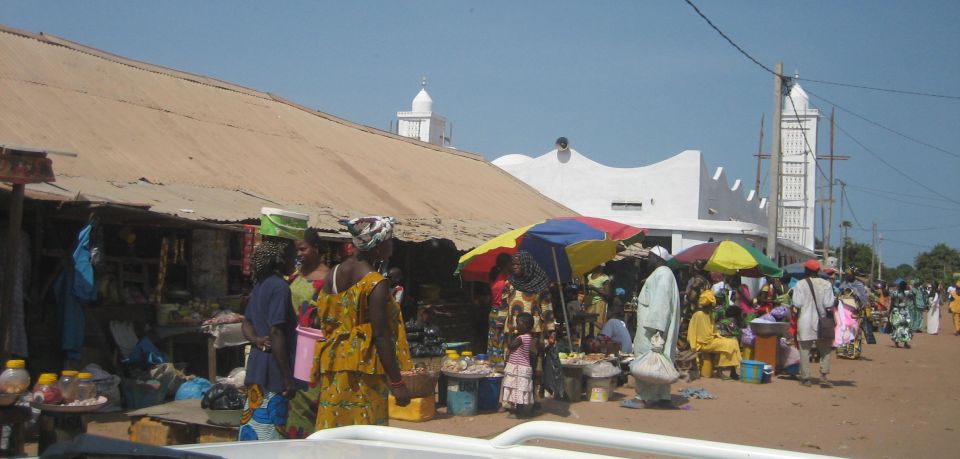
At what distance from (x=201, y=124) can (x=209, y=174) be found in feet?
6.99

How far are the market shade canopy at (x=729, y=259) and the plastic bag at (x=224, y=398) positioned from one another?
10.2 metres

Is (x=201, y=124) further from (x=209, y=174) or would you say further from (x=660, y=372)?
(x=660, y=372)

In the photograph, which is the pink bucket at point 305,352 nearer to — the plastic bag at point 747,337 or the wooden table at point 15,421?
the wooden table at point 15,421

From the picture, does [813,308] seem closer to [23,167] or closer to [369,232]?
[369,232]

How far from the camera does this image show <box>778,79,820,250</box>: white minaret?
116 ft

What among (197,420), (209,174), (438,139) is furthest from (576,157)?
(197,420)

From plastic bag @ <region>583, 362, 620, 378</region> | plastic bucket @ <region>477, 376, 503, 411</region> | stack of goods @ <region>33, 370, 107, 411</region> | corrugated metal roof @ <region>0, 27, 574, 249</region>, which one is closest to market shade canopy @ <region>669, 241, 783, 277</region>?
corrugated metal roof @ <region>0, 27, 574, 249</region>

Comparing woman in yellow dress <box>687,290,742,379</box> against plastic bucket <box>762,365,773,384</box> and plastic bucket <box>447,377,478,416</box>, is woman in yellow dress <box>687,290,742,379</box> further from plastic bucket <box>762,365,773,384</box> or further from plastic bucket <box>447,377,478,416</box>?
plastic bucket <box>447,377,478,416</box>

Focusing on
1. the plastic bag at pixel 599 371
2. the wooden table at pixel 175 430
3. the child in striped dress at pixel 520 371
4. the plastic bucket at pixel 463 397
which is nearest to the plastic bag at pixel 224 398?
the wooden table at pixel 175 430

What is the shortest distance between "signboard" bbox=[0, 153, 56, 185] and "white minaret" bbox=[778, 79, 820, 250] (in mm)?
32062

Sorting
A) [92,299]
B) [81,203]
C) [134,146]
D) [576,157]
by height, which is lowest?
[92,299]

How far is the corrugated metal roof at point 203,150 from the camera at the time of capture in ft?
31.8

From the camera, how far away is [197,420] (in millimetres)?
5754

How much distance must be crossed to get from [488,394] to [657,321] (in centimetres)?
211
